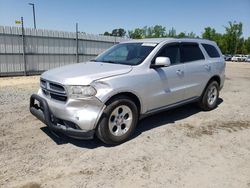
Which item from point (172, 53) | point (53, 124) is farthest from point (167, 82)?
point (53, 124)

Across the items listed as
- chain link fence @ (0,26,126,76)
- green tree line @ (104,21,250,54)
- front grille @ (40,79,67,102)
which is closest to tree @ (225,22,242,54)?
green tree line @ (104,21,250,54)

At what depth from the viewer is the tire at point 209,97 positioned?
255 inches

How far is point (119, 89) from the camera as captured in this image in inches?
166

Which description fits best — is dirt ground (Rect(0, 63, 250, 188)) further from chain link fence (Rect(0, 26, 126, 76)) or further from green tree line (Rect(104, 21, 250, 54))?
green tree line (Rect(104, 21, 250, 54))

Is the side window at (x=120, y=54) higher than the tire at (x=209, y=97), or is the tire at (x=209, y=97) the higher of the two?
the side window at (x=120, y=54)

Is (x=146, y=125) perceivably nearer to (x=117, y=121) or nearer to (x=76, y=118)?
(x=117, y=121)

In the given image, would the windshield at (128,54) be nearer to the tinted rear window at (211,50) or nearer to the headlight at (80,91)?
the headlight at (80,91)

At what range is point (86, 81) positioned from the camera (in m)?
3.98

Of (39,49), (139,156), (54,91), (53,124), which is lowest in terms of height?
(139,156)

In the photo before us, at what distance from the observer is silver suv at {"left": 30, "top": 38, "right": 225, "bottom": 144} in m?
4.01

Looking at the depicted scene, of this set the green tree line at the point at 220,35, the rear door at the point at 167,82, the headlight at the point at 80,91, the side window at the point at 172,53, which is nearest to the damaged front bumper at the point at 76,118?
the headlight at the point at 80,91

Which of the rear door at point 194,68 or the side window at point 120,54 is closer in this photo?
the side window at point 120,54

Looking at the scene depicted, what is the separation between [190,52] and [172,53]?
74 cm

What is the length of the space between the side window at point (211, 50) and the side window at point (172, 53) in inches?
51.6
